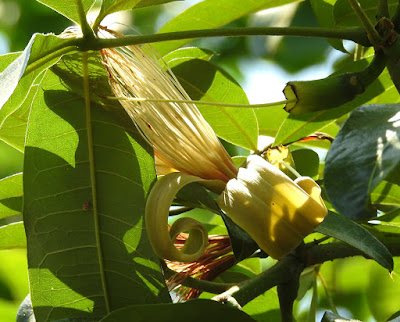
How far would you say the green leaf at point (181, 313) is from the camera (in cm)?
73

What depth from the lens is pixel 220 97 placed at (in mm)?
1038

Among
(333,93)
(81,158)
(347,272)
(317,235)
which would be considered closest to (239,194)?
(333,93)

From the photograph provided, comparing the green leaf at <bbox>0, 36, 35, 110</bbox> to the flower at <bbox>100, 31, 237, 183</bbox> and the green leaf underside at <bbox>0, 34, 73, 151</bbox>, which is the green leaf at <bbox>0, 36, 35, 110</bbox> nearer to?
the green leaf underside at <bbox>0, 34, 73, 151</bbox>

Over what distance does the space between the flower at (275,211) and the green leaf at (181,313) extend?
0.07 metres

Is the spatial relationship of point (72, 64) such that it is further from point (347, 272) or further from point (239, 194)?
point (347, 272)

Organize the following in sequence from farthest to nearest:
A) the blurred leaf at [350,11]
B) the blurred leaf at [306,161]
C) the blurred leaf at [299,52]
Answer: the blurred leaf at [299,52], the blurred leaf at [306,161], the blurred leaf at [350,11]

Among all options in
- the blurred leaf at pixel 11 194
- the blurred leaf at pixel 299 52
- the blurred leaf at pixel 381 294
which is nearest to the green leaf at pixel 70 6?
the blurred leaf at pixel 11 194

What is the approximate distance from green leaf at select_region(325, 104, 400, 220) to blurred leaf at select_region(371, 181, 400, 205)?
0.42 metres

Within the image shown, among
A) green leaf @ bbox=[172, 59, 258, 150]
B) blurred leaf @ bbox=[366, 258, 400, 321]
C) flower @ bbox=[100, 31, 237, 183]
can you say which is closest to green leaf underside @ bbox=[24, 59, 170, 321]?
flower @ bbox=[100, 31, 237, 183]

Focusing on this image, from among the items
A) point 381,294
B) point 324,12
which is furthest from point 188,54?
point 381,294

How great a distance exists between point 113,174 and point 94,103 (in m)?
0.09

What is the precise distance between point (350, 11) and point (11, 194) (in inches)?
21.5

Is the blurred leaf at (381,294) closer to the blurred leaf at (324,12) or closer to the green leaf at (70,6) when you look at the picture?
the blurred leaf at (324,12)

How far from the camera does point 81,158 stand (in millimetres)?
901
